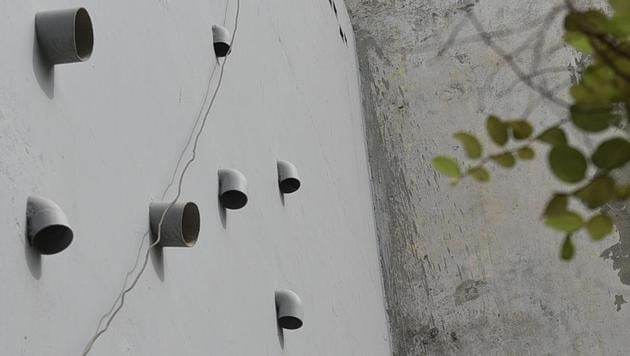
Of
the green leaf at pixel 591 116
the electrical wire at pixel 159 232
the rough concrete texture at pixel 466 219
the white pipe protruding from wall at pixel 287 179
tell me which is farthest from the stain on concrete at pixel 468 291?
the green leaf at pixel 591 116

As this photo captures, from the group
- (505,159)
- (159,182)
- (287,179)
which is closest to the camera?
(505,159)

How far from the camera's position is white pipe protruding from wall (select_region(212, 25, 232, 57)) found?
9.09ft

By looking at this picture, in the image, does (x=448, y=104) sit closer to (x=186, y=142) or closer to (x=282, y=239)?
(x=282, y=239)

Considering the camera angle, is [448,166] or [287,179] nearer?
[448,166]

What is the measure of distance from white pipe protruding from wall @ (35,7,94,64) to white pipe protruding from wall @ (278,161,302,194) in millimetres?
1791

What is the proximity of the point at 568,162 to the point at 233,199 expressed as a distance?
6.64 ft

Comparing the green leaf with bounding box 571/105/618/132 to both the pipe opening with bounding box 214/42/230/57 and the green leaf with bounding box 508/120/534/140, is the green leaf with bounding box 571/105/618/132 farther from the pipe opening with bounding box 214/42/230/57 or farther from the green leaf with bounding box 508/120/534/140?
the pipe opening with bounding box 214/42/230/57

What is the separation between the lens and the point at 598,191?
0.57 m

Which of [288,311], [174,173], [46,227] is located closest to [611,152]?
[46,227]

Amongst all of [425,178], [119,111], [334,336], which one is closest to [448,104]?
[425,178]

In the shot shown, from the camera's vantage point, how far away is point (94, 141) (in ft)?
5.60

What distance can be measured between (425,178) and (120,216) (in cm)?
516

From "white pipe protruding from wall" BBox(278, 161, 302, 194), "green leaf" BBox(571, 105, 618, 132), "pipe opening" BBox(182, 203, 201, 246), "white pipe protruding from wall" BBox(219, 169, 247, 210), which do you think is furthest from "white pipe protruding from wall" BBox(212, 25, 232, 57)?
"green leaf" BBox(571, 105, 618, 132)

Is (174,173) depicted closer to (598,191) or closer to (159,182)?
(159,182)
